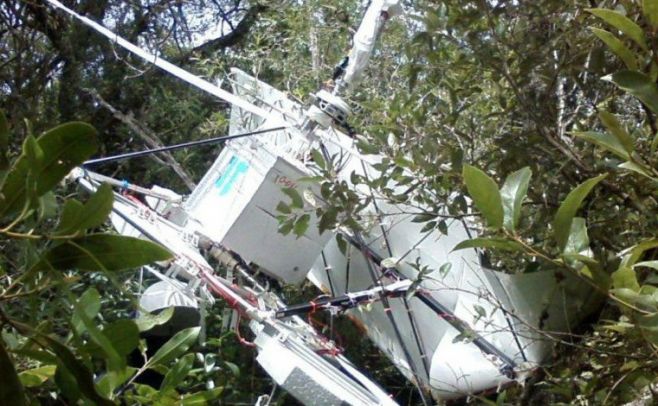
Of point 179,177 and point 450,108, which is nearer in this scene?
point 450,108

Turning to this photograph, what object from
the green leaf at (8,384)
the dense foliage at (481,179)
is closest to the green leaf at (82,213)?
the dense foliage at (481,179)

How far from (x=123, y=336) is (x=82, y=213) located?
0.16 meters

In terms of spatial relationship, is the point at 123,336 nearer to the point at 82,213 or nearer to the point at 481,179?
the point at 82,213

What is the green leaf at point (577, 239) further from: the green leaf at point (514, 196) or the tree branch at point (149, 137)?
the tree branch at point (149, 137)

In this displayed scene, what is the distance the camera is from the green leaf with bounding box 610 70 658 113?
49.3 inches

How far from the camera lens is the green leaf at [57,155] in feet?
2.90

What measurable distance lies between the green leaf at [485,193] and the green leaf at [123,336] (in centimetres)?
39

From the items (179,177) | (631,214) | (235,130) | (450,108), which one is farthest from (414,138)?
(179,177)

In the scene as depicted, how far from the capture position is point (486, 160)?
253 cm

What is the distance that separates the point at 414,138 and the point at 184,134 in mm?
3912

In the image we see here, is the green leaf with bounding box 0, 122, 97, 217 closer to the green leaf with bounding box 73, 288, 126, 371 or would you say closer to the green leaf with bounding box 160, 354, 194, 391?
the green leaf with bounding box 73, 288, 126, 371

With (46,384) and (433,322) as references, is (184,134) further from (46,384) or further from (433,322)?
(46,384)

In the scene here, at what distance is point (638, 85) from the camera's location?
4.14ft

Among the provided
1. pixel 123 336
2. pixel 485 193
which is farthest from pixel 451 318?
pixel 123 336
